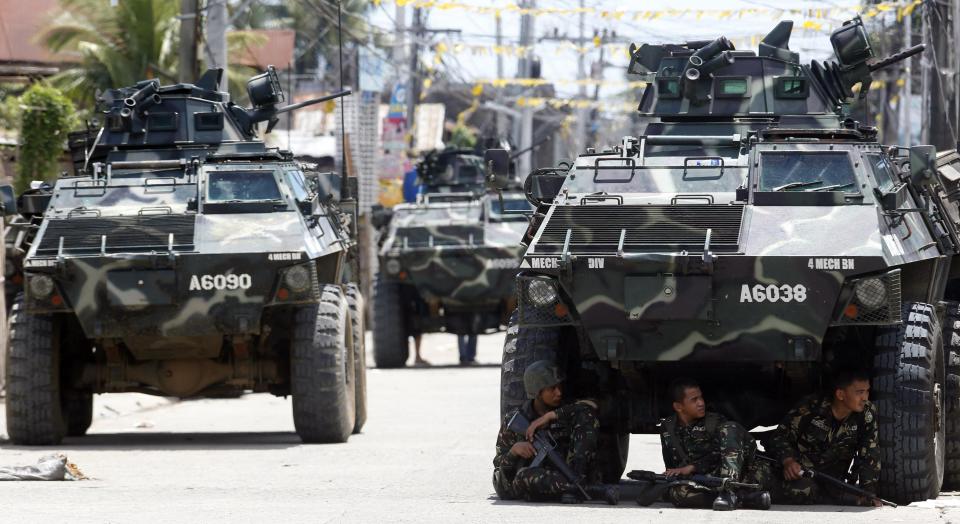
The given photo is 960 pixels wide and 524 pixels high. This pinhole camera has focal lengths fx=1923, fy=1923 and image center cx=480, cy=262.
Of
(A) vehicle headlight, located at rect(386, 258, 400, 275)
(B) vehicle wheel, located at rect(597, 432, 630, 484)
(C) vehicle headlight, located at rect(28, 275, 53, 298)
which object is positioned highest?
(C) vehicle headlight, located at rect(28, 275, 53, 298)

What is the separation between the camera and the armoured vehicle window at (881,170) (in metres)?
11.1

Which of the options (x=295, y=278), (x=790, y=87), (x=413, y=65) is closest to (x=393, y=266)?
(x=295, y=278)

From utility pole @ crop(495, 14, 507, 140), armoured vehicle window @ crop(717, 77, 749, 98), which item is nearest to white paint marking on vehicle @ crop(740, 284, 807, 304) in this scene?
armoured vehicle window @ crop(717, 77, 749, 98)

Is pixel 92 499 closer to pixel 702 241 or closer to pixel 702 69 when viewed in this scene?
pixel 702 241

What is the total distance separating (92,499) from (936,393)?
463cm

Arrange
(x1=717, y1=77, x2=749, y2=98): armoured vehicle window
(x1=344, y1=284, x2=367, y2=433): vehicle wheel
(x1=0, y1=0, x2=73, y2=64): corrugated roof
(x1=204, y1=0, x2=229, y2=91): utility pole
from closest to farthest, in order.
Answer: (x1=717, y1=77, x2=749, y2=98): armoured vehicle window, (x1=344, y1=284, x2=367, y2=433): vehicle wheel, (x1=204, y1=0, x2=229, y2=91): utility pole, (x1=0, y1=0, x2=73, y2=64): corrugated roof

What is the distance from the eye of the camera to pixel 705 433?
10.3 m

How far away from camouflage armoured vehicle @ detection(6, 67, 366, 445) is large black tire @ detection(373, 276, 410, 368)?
30.3 feet

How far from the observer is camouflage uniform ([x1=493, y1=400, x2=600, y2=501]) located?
33.8ft

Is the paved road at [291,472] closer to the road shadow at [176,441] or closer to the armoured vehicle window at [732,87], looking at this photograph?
the road shadow at [176,441]

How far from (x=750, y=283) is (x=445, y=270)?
14.8 metres

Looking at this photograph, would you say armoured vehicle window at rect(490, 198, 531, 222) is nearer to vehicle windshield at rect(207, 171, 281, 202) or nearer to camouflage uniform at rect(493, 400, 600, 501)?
vehicle windshield at rect(207, 171, 281, 202)

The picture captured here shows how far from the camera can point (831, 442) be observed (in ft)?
33.7

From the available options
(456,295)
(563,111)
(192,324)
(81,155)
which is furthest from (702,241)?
(563,111)
